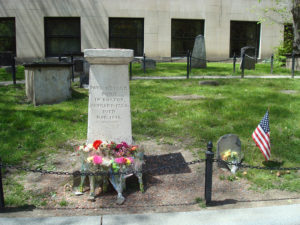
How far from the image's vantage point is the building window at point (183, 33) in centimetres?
2366

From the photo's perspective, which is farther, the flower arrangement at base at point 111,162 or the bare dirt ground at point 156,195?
the flower arrangement at base at point 111,162

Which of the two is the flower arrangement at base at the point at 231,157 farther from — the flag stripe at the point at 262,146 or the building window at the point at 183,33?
the building window at the point at 183,33

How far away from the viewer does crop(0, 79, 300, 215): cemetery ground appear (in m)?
4.71

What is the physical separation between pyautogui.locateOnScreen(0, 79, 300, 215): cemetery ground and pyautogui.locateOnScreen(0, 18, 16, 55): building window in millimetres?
12729

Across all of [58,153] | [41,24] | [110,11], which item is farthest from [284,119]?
[41,24]

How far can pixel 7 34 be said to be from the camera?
22.6 m

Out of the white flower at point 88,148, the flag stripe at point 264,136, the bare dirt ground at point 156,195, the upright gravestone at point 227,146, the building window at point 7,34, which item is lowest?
the bare dirt ground at point 156,195

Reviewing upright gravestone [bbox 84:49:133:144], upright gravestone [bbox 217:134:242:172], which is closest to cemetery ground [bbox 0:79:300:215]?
upright gravestone [bbox 217:134:242:172]

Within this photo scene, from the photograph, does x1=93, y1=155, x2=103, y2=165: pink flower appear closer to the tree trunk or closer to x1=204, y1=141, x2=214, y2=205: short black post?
x1=204, y1=141, x2=214, y2=205: short black post

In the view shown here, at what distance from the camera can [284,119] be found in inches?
306

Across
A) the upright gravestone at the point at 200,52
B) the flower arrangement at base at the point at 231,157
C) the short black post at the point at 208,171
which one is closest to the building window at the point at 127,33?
the upright gravestone at the point at 200,52

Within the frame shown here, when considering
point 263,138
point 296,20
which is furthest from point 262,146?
point 296,20

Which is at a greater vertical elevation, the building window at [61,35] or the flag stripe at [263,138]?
the building window at [61,35]

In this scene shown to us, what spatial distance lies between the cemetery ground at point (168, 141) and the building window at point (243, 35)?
1396 cm
